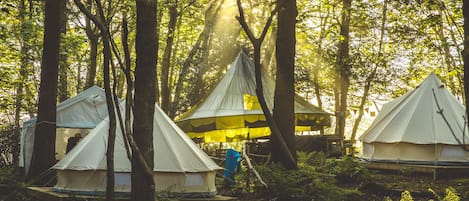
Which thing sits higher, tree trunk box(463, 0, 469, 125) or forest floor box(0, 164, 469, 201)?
tree trunk box(463, 0, 469, 125)

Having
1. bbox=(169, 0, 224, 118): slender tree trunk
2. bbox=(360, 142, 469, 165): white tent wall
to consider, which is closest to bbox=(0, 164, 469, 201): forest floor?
bbox=(360, 142, 469, 165): white tent wall

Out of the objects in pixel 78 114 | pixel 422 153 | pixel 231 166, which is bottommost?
pixel 231 166

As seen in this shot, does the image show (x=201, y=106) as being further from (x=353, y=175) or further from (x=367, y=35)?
(x=367, y=35)

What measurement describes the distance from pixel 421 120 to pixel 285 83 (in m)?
4.78

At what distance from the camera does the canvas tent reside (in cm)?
1927

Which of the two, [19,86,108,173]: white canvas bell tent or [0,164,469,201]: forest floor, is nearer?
[0,164,469,201]: forest floor

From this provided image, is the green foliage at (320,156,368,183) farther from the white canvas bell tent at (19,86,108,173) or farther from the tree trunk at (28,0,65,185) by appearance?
the white canvas bell tent at (19,86,108,173)

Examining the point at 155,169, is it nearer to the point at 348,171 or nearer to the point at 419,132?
the point at 348,171

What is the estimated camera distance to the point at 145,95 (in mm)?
7043

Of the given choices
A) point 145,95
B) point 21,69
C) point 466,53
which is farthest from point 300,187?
point 21,69

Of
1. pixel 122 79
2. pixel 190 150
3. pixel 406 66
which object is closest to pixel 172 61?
pixel 122 79

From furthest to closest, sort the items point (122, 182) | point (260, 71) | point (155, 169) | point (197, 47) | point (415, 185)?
point (197, 47), point (415, 185), point (260, 71), point (155, 169), point (122, 182)

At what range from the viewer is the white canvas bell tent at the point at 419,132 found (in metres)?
15.3

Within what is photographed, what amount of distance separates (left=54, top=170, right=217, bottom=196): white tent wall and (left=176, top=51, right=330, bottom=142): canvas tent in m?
8.06
